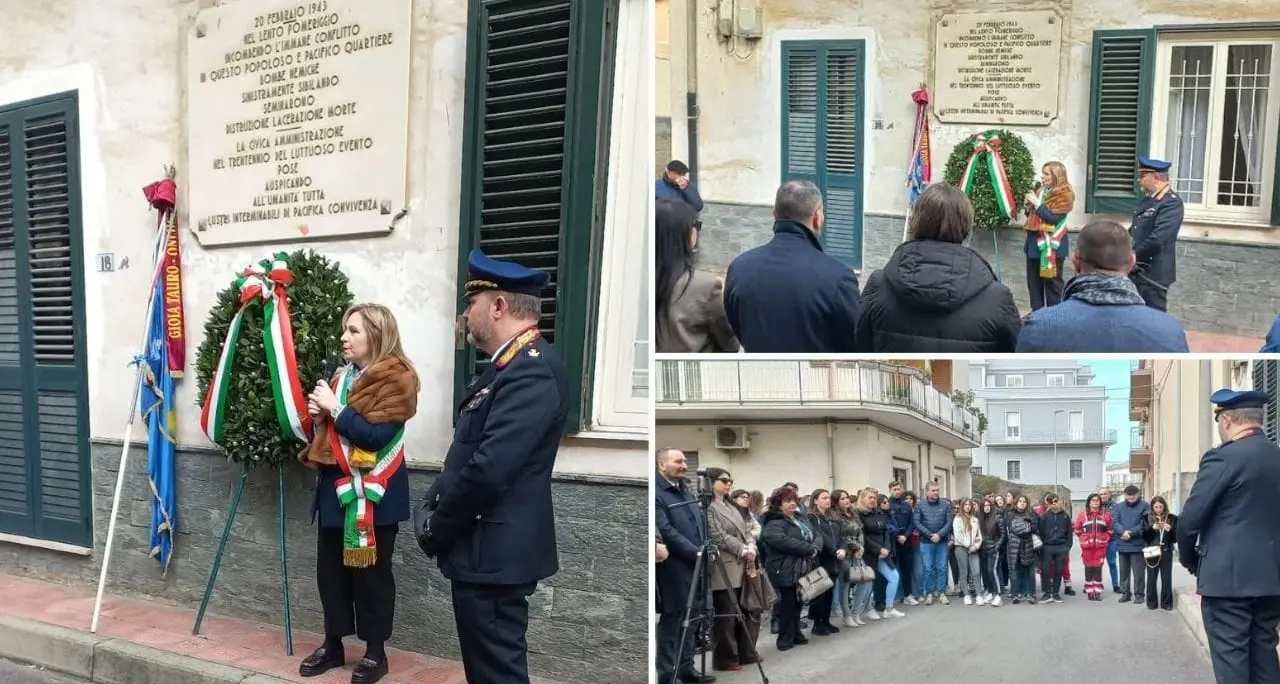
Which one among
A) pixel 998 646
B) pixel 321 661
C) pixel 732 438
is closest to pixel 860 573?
pixel 998 646

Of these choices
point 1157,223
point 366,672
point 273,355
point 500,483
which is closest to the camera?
point 500,483

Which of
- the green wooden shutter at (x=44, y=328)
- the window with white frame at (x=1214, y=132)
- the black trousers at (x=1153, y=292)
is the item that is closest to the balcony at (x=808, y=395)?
the black trousers at (x=1153, y=292)

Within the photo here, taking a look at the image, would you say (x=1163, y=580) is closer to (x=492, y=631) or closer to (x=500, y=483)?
(x=500, y=483)

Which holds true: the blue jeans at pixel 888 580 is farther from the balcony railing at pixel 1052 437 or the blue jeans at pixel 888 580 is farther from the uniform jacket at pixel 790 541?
the balcony railing at pixel 1052 437

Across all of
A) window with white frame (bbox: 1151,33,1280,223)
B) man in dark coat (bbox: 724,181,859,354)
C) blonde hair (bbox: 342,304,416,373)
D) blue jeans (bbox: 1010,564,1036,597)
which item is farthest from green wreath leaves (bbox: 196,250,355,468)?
window with white frame (bbox: 1151,33,1280,223)

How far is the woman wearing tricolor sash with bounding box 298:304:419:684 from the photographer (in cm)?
453

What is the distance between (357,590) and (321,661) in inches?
19.5

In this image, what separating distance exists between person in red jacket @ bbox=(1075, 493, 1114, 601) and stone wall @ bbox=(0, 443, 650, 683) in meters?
2.23

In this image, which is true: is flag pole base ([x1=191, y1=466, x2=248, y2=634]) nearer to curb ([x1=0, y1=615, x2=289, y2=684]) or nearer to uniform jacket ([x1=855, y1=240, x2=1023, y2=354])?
curb ([x1=0, y1=615, x2=289, y2=684])

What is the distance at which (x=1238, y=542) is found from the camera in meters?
3.08

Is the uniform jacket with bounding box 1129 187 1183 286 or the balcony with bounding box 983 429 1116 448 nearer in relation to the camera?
the balcony with bounding box 983 429 1116 448

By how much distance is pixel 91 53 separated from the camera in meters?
6.60

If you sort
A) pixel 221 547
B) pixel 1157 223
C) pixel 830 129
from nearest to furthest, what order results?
pixel 1157 223
pixel 830 129
pixel 221 547

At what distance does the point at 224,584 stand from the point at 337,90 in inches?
108
